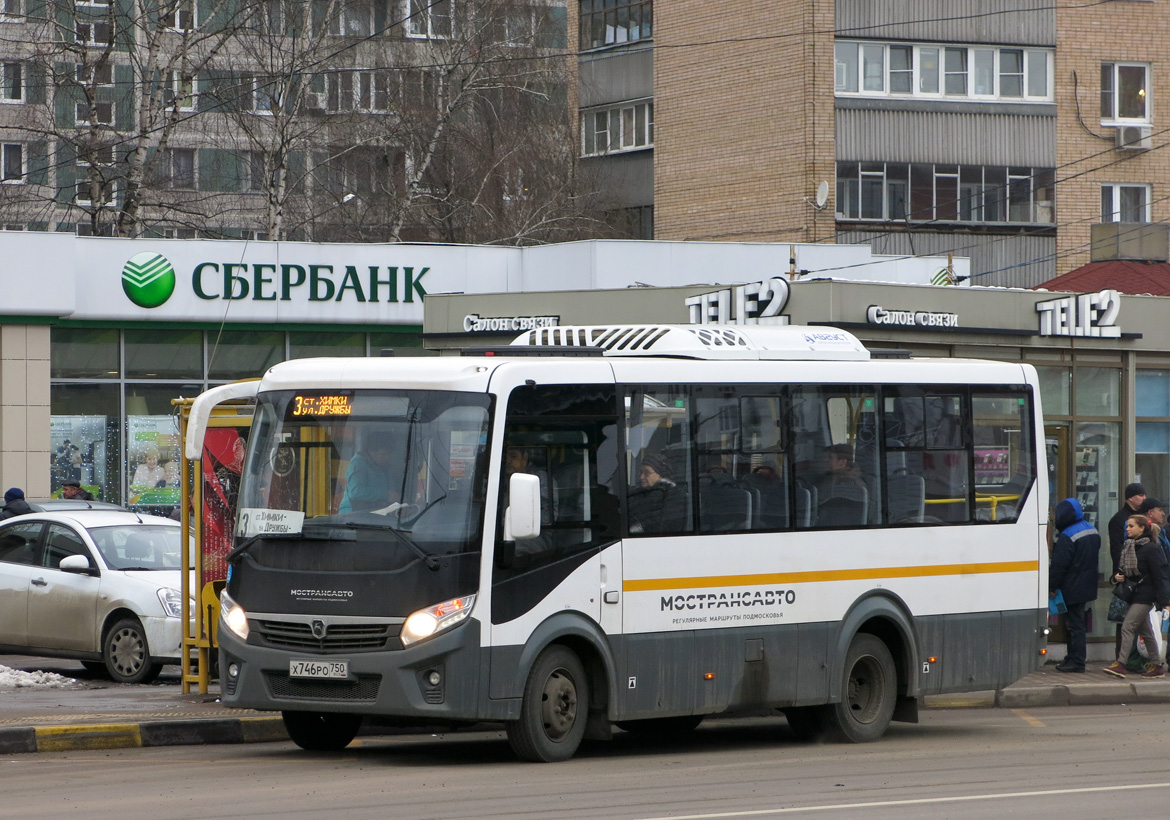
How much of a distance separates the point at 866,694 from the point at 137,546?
699 centimetres

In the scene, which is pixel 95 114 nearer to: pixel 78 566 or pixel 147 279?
pixel 147 279

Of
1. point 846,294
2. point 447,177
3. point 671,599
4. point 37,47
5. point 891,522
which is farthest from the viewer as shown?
point 447,177

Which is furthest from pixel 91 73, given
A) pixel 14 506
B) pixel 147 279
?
pixel 14 506

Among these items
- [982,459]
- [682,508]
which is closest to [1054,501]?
[982,459]

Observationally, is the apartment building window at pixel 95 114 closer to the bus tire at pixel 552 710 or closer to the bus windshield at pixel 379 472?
the bus windshield at pixel 379 472

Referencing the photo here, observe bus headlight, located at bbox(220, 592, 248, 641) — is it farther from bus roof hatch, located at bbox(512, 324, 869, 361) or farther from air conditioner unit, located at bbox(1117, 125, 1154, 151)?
air conditioner unit, located at bbox(1117, 125, 1154, 151)

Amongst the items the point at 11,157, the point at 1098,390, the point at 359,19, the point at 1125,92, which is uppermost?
the point at 359,19

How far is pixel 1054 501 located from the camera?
19.6 metres

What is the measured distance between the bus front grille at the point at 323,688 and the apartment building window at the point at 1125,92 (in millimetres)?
37410

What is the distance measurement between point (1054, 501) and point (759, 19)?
2508 centimetres

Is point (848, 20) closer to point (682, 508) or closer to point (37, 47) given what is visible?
point (37, 47)

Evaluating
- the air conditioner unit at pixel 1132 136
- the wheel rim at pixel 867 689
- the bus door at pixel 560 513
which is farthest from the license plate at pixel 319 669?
the air conditioner unit at pixel 1132 136

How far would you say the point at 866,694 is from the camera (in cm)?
1273

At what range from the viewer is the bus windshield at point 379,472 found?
1045 cm
